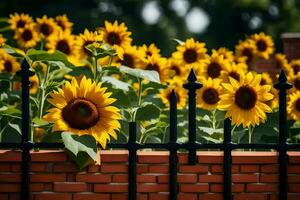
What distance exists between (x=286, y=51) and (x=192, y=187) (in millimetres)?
5165

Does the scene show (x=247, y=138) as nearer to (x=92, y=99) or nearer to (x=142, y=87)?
(x=142, y=87)

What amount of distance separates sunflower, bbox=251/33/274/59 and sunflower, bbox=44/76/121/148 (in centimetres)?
321

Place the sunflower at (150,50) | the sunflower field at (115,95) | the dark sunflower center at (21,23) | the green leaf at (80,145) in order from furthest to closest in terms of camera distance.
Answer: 1. the dark sunflower center at (21,23)
2. the sunflower at (150,50)
3. the sunflower field at (115,95)
4. the green leaf at (80,145)

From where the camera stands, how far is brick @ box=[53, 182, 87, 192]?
11.3 feet

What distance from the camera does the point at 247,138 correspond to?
14.4 feet

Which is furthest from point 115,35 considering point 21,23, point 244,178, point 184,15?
point 184,15

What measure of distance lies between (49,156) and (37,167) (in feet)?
0.32

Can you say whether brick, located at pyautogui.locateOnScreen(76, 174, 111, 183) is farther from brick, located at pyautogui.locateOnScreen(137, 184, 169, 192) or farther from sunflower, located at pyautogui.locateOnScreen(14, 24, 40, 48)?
sunflower, located at pyautogui.locateOnScreen(14, 24, 40, 48)

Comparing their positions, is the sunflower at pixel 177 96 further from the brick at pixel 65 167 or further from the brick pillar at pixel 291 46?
the brick pillar at pixel 291 46

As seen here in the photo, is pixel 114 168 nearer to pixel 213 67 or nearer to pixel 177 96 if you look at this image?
pixel 177 96

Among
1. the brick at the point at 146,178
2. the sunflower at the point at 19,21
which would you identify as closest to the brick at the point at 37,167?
the brick at the point at 146,178

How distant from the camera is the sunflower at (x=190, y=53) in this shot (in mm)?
5230

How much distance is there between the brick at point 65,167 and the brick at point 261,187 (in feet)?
3.40

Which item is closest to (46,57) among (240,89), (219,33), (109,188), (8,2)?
(109,188)
